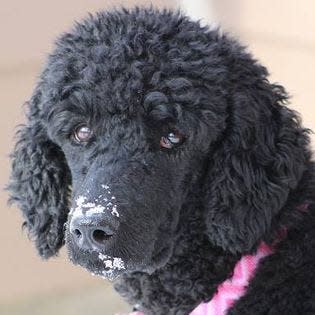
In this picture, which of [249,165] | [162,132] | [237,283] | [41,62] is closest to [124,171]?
[162,132]

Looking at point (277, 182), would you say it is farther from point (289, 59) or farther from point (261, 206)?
point (289, 59)

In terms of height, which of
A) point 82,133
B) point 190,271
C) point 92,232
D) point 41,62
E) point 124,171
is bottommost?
point 190,271

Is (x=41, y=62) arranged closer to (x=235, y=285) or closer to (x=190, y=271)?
(x=190, y=271)

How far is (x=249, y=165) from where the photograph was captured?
2.68 metres

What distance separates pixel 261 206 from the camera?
264 centimetres

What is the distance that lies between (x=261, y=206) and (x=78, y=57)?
802 mm

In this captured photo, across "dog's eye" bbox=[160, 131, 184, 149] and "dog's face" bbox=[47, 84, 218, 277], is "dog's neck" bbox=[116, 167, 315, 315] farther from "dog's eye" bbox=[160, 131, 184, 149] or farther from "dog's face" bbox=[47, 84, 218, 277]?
"dog's eye" bbox=[160, 131, 184, 149]

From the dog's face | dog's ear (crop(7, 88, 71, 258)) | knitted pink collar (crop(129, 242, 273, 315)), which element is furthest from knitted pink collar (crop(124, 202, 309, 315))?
dog's ear (crop(7, 88, 71, 258))

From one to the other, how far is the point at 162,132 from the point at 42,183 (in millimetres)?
555

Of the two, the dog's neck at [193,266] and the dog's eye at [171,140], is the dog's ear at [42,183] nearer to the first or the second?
the dog's neck at [193,266]

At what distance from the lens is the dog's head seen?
2.49m

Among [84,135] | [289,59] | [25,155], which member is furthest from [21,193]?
[289,59]

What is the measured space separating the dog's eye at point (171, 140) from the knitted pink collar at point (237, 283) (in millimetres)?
467

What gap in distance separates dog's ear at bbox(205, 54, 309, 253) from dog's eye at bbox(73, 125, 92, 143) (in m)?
0.44
